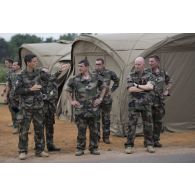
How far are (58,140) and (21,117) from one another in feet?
9.55

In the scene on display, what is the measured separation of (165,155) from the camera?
882 cm

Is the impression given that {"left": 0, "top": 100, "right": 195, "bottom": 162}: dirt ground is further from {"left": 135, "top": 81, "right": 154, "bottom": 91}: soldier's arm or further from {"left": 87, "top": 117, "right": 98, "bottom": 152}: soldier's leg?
{"left": 135, "top": 81, "right": 154, "bottom": 91}: soldier's arm

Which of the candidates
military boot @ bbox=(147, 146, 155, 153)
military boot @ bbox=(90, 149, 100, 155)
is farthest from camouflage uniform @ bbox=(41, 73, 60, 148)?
military boot @ bbox=(147, 146, 155, 153)

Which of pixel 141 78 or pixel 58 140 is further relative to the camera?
pixel 58 140

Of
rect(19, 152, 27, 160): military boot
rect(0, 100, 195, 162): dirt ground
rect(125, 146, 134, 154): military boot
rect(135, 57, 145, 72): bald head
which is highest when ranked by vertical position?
rect(135, 57, 145, 72): bald head

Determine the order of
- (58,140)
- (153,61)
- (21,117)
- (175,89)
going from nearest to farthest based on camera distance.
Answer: (21,117) → (153,61) → (58,140) → (175,89)

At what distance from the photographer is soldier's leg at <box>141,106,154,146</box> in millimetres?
8938

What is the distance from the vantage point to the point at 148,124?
9008mm

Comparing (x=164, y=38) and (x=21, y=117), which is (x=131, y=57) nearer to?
(x=164, y=38)

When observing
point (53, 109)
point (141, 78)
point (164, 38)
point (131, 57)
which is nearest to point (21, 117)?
point (53, 109)

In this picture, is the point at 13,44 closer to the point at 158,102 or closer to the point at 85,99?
the point at 158,102

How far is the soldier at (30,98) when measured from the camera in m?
8.21

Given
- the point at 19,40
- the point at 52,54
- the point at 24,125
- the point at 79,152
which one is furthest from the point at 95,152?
the point at 19,40

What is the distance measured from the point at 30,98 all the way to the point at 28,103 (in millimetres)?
104
